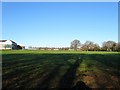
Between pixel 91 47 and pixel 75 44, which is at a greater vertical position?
pixel 75 44

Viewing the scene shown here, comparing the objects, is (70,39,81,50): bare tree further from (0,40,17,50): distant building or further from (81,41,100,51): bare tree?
(0,40,17,50): distant building

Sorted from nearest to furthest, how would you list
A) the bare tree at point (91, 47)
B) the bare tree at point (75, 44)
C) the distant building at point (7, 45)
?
the bare tree at point (91, 47)
the distant building at point (7, 45)
the bare tree at point (75, 44)

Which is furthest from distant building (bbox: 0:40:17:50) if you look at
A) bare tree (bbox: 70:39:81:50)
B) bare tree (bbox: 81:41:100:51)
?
bare tree (bbox: 70:39:81:50)

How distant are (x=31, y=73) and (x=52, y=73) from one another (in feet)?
3.30

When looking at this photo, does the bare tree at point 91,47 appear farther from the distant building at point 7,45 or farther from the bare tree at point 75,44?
the distant building at point 7,45

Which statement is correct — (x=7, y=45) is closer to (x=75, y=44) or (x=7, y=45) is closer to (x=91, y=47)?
(x=91, y=47)

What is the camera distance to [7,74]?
1089 cm

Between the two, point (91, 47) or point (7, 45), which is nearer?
point (91, 47)

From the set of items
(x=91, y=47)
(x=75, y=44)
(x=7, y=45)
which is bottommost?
(x=91, y=47)

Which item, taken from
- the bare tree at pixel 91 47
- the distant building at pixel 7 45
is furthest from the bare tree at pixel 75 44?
the distant building at pixel 7 45

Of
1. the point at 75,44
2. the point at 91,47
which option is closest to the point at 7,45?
the point at 91,47

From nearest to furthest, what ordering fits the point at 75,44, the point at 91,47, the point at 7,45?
the point at 91,47, the point at 7,45, the point at 75,44

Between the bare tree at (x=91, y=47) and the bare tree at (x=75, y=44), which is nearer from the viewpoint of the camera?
the bare tree at (x=91, y=47)

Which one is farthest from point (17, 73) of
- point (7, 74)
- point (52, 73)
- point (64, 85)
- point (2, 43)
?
point (2, 43)
